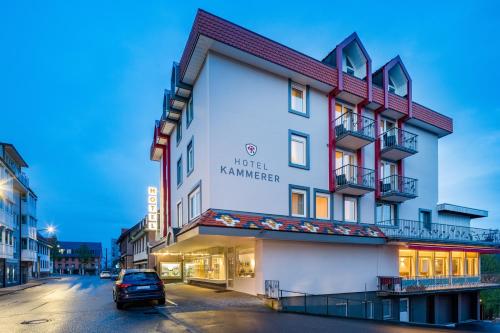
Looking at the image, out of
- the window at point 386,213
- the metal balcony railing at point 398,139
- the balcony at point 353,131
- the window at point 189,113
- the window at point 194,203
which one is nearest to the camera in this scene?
the window at point 194,203

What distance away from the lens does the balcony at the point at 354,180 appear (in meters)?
20.8

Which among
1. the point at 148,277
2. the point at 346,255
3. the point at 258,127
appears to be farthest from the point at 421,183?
the point at 148,277

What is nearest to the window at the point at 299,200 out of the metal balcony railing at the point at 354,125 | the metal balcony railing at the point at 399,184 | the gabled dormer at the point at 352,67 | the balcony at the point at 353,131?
the balcony at the point at 353,131

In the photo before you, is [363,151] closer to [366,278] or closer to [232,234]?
[366,278]

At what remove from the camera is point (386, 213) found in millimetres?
24031

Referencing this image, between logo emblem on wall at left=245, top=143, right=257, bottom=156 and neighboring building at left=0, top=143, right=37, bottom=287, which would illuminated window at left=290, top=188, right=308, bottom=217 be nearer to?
logo emblem on wall at left=245, top=143, right=257, bottom=156

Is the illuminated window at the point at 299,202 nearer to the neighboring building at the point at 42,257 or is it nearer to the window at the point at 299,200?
the window at the point at 299,200

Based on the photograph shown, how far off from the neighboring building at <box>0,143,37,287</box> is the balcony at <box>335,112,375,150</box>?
3186 centimetres

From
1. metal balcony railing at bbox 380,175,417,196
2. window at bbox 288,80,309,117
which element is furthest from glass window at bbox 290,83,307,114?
metal balcony railing at bbox 380,175,417,196

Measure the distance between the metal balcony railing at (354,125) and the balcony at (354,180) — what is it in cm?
207

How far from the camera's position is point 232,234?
1636 cm

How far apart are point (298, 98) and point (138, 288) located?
42.9 ft

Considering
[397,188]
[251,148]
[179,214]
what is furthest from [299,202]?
[179,214]

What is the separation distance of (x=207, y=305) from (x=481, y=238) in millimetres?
21750
